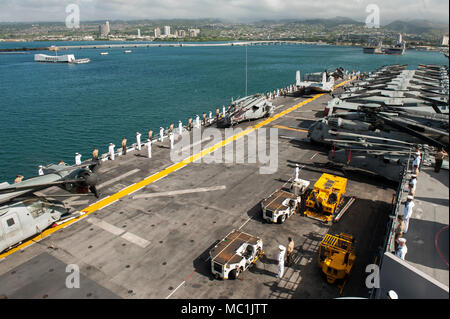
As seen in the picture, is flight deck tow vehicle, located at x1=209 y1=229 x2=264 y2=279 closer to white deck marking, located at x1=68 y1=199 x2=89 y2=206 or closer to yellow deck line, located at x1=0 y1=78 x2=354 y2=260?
yellow deck line, located at x1=0 y1=78 x2=354 y2=260

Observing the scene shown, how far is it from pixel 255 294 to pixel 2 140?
48852 mm

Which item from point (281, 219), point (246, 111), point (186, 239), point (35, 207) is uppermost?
point (246, 111)

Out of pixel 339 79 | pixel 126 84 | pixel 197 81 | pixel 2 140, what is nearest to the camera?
pixel 2 140

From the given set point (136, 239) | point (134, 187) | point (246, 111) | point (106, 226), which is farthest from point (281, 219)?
point (246, 111)

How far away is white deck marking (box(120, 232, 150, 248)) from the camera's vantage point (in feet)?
53.7

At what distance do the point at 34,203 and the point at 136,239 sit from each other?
5.81 meters

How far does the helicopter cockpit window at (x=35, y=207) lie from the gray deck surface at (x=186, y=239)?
5.08 ft

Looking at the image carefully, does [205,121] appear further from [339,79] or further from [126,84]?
[126,84]

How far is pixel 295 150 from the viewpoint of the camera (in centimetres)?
3056

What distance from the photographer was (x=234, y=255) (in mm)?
14109

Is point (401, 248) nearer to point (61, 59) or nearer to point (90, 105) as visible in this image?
point (90, 105)

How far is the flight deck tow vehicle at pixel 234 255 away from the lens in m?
13.6
